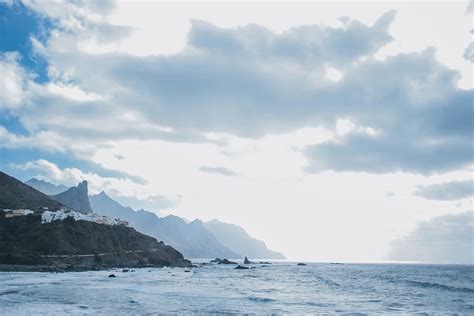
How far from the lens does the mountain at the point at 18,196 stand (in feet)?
500

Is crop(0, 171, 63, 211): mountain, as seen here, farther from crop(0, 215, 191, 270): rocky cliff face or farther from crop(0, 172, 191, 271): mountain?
crop(0, 215, 191, 270): rocky cliff face

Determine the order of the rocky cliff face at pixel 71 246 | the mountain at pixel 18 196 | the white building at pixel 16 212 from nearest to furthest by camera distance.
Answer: the rocky cliff face at pixel 71 246 < the white building at pixel 16 212 < the mountain at pixel 18 196

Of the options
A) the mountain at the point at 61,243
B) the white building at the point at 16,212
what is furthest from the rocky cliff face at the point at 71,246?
the white building at the point at 16,212

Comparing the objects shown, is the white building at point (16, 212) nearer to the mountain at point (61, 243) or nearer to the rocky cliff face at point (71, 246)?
the mountain at point (61, 243)

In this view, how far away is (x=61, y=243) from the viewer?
120 m

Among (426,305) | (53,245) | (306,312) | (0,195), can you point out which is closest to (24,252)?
(53,245)

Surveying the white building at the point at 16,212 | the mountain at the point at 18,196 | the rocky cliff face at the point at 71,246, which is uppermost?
the mountain at the point at 18,196

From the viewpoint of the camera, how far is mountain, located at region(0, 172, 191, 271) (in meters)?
105

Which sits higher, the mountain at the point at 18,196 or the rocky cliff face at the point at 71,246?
the mountain at the point at 18,196

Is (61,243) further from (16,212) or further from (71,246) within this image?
(16,212)

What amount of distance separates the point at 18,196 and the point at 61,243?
60877 millimetres

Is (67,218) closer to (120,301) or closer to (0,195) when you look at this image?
(0,195)

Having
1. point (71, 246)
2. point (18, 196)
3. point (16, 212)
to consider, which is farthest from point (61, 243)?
point (18, 196)

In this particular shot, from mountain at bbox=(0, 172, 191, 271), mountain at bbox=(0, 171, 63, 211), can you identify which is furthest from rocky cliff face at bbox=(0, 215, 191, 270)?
mountain at bbox=(0, 171, 63, 211)
